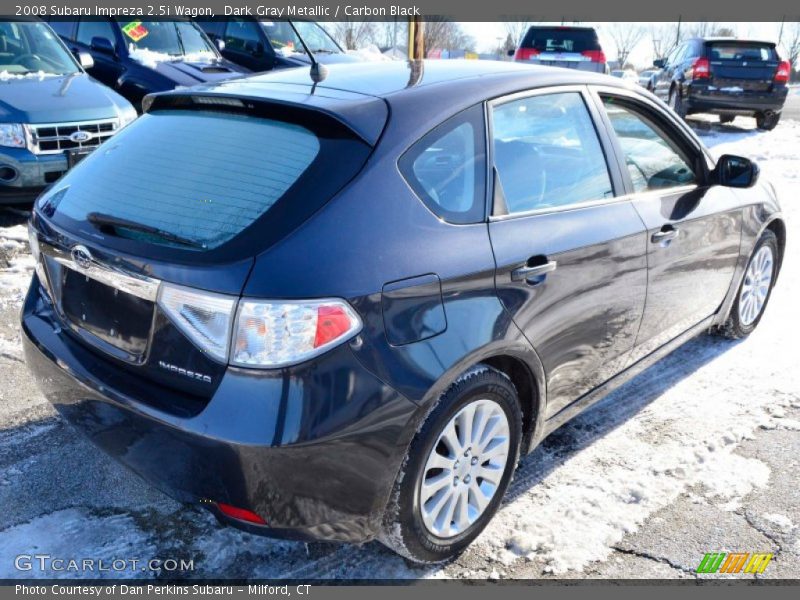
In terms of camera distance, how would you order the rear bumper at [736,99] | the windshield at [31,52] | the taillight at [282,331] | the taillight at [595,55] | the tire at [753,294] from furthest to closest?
the taillight at [595,55], the rear bumper at [736,99], the windshield at [31,52], the tire at [753,294], the taillight at [282,331]

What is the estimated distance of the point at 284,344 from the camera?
205cm

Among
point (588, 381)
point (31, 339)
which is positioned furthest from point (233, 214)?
point (588, 381)

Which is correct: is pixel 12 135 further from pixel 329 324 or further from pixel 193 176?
pixel 329 324

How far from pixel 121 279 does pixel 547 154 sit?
170cm

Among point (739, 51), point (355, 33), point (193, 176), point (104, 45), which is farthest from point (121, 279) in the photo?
point (355, 33)

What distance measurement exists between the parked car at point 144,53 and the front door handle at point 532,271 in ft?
22.4

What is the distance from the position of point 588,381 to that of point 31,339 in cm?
223

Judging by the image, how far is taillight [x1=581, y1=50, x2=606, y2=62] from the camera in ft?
45.9

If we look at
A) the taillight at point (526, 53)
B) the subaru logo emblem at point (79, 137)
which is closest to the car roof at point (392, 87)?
the subaru logo emblem at point (79, 137)

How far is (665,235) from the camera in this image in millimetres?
3354

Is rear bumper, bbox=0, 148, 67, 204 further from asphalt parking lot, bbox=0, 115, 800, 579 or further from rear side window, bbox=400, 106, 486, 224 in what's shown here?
rear side window, bbox=400, 106, 486, 224

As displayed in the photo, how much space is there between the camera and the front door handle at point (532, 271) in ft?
8.44

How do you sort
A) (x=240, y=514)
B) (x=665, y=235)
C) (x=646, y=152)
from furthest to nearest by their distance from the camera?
(x=646, y=152)
(x=665, y=235)
(x=240, y=514)

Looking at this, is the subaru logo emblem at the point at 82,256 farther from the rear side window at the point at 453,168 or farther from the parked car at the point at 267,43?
the parked car at the point at 267,43
